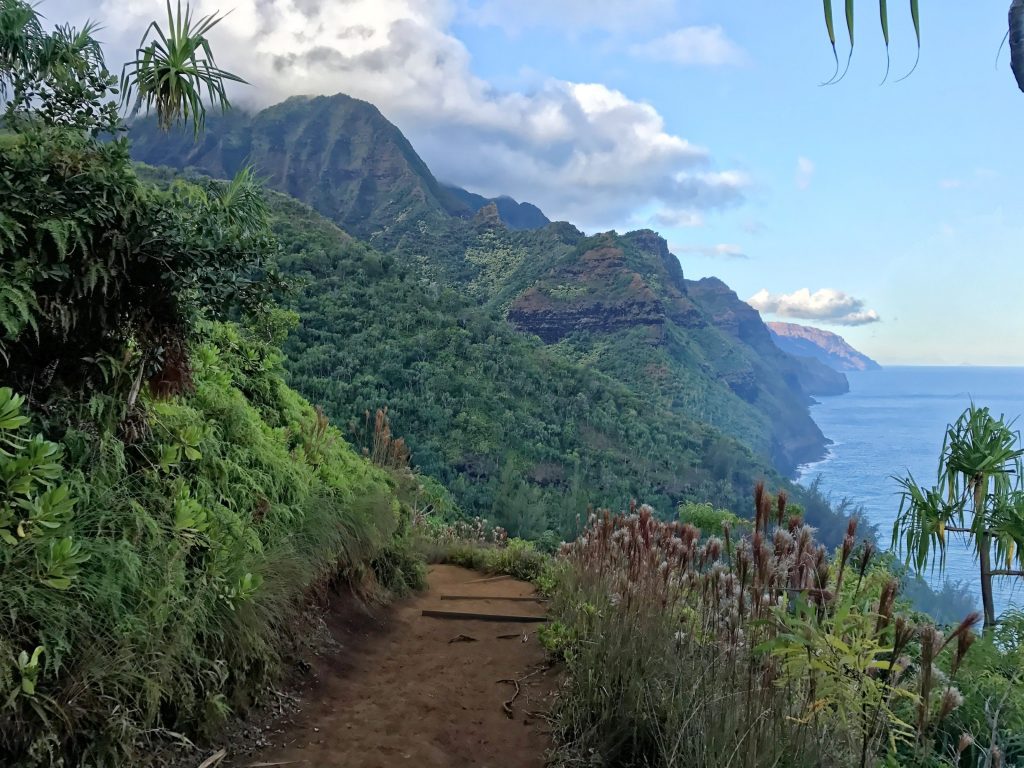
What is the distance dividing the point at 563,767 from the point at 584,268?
2526 inches

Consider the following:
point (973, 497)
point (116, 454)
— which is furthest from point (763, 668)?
point (973, 497)

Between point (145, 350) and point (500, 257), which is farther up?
point (500, 257)

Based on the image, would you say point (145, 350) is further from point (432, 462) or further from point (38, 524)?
point (432, 462)

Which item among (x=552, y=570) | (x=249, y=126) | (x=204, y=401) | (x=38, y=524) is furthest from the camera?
(x=249, y=126)

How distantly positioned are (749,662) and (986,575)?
289 centimetres

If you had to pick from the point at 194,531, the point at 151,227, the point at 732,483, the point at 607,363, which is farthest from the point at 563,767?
the point at 607,363

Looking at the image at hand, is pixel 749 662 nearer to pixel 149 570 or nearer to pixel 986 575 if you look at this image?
pixel 149 570

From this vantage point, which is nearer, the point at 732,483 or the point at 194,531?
the point at 194,531

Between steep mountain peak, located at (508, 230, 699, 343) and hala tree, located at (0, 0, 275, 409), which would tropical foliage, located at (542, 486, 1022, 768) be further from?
steep mountain peak, located at (508, 230, 699, 343)

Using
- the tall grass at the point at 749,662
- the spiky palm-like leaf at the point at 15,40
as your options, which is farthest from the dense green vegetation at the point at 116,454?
the tall grass at the point at 749,662

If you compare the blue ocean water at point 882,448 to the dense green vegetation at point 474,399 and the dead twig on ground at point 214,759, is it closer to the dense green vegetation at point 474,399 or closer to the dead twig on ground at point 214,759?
the dense green vegetation at point 474,399

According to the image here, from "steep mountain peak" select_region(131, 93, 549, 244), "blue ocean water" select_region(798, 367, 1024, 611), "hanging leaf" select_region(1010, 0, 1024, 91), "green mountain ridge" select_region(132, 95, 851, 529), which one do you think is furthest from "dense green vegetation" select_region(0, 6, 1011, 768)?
"steep mountain peak" select_region(131, 93, 549, 244)

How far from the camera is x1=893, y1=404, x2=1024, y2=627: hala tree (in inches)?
169

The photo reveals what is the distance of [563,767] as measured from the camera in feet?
8.64
